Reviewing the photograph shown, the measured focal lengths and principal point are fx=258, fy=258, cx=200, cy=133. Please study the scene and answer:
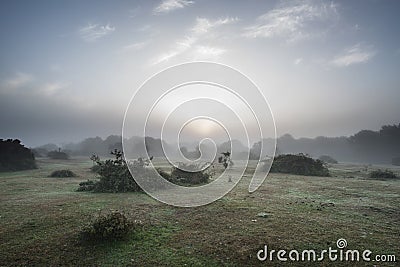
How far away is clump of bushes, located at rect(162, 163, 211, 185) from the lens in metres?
18.2

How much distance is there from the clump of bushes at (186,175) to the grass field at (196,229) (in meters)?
5.33

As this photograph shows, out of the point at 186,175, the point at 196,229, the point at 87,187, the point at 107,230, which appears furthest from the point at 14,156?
the point at 196,229

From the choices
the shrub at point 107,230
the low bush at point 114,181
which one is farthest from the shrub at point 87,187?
the shrub at point 107,230

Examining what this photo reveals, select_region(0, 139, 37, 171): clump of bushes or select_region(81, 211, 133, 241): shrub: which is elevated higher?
select_region(0, 139, 37, 171): clump of bushes

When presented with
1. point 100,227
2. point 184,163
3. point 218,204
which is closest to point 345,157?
point 184,163

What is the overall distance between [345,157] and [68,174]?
3186 inches

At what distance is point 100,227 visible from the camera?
23.1 feet

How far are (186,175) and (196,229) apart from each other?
434 inches

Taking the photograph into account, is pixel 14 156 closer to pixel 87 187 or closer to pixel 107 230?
pixel 87 187

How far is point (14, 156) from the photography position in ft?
98.9

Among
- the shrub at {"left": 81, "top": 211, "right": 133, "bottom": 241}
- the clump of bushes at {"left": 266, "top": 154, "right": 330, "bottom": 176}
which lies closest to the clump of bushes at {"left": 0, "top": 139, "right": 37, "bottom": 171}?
the shrub at {"left": 81, "top": 211, "right": 133, "bottom": 241}

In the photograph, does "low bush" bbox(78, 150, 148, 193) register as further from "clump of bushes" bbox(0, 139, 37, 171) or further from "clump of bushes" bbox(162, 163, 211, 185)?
"clump of bushes" bbox(0, 139, 37, 171)

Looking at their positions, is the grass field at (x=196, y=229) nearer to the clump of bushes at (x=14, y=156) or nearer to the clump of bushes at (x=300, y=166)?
the clump of bushes at (x=300, y=166)

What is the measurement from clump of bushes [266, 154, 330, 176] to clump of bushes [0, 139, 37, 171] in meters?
28.9
